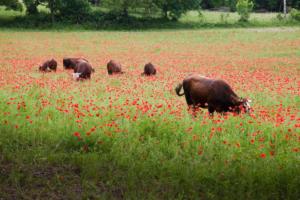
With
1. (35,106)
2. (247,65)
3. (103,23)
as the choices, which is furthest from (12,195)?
(103,23)

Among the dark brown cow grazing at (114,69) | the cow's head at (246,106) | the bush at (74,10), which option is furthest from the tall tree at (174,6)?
the cow's head at (246,106)

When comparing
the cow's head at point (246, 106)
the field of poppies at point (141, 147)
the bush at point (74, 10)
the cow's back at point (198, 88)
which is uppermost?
the bush at point (74, 10)

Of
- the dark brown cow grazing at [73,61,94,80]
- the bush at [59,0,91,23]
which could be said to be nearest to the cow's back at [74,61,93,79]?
the dark brown cow grazing at [73,61,94,80]

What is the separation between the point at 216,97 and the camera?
10930 mm

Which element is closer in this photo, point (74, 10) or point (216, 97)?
point (216, 97)

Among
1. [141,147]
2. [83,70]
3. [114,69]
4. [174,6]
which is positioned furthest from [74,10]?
[141,147]

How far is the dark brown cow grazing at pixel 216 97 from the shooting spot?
10.9 m

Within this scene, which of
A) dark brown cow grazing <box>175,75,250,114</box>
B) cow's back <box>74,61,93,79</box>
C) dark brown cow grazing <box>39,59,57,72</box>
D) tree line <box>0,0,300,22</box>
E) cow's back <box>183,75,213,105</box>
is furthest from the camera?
tree line <box>0,0,300,22</box>

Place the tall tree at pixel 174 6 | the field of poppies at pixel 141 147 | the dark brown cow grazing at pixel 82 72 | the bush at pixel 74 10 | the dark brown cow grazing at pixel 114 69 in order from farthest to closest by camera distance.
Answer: the tall tree at pixel 174 6
the bush at pixel 74 10
the dark brown cow grazing at pixel 114 69
the dark brown cow grazing at pixel 82 72
the field of poppies at pixel 141 147

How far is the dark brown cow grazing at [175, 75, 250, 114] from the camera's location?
1085cm

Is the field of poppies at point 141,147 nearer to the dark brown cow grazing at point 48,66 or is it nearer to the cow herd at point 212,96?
the cow herd at point 212,96

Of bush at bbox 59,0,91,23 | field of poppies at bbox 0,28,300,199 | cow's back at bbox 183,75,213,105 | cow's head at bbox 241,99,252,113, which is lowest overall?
field of poppies at bbox 0,28,300,199

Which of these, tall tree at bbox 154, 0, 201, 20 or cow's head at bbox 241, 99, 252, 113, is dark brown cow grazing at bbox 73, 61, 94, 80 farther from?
tall tree at bbox 154, 0, 201, 20

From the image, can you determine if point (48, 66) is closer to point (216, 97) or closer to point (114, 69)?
point (114, 69)
